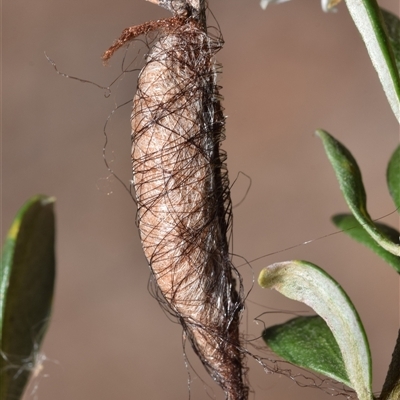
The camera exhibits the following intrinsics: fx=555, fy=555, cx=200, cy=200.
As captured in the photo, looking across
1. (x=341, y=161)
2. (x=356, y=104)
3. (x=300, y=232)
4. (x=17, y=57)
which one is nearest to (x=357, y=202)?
(x=341, y=161)

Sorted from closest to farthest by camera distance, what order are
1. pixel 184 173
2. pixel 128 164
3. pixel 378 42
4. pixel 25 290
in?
pixel 378 42 < pixel 184 173 < pixel 25 290 < pixel 128 164

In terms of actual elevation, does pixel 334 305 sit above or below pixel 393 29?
below

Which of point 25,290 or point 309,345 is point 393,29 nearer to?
point 309,345

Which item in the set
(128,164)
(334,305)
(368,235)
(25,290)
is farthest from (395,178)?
(128,164)

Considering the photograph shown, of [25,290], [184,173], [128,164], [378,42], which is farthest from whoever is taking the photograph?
[128,164]

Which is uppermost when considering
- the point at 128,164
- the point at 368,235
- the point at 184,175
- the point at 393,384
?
the point at 128,164

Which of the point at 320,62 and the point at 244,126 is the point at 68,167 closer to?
the point at 244,126

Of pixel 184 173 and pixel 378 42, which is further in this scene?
pixel 184 173

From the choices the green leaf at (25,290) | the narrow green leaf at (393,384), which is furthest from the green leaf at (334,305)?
the green leaf at (25,290)
